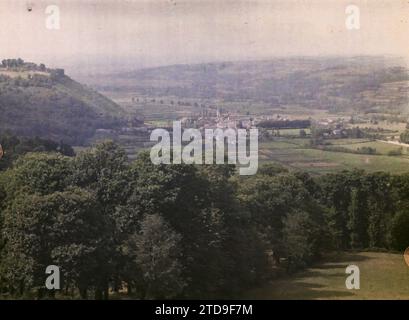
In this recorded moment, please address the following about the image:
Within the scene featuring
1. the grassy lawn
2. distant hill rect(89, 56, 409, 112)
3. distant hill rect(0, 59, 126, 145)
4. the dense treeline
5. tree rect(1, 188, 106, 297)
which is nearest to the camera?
tree rect(1, 188, 106, 297)

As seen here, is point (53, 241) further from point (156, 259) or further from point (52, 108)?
point (52, 108)

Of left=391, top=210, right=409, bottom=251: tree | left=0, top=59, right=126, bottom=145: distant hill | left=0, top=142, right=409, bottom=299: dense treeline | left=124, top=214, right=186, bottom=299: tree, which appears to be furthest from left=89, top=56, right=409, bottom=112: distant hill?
left=124, top=214, right=186, bottom=299: tree

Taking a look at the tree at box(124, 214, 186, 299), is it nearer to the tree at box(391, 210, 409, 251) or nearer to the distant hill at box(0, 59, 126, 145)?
the distant hill at box(0, 59, 126, 145)

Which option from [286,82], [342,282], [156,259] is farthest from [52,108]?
[342,282]

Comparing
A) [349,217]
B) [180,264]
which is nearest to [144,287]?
[180,264]

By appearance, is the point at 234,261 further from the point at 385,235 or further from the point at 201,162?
the point at 385,235

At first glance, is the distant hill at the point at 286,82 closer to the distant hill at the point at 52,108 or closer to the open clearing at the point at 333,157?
the distant hill at the point at 52,108
